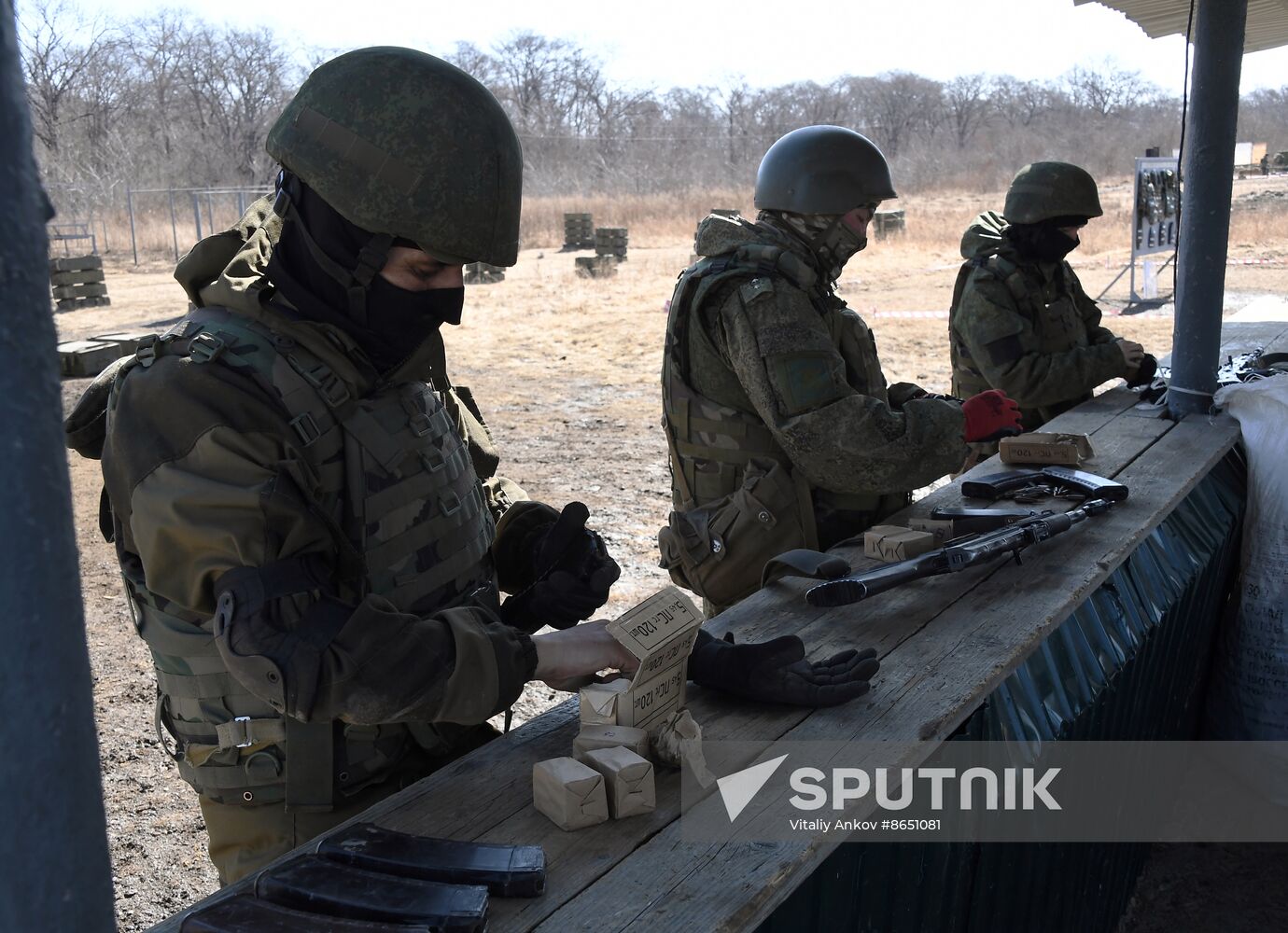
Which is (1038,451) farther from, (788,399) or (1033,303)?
(1033,303)

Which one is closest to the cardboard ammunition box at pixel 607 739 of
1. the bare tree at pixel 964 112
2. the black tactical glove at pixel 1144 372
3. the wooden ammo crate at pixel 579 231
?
the black tactical glove at pixel 1144 372

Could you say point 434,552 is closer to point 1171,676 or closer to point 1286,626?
point 1171,676

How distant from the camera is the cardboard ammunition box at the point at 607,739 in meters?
1.76

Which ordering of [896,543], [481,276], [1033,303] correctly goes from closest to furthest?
[896,543] < [1033,303] < [481,276]

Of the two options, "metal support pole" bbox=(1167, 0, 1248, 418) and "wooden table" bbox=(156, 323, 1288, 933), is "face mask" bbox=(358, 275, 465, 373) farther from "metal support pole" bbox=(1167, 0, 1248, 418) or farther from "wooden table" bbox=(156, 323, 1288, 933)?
"metal support pole" bbox=(1167, 0, 1248, 418)

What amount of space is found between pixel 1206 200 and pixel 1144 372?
3.16 feet

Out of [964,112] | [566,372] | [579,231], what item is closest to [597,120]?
[964,112]

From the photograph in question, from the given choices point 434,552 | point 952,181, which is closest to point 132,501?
point 434,552

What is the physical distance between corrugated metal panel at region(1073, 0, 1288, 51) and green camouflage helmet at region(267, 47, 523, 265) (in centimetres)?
398

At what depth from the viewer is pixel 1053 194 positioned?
4766 millimetres

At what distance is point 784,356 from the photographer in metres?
3.06

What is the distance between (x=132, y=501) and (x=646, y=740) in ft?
2.77

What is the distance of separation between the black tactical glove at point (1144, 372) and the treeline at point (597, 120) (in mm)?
27680

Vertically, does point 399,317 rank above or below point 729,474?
above
